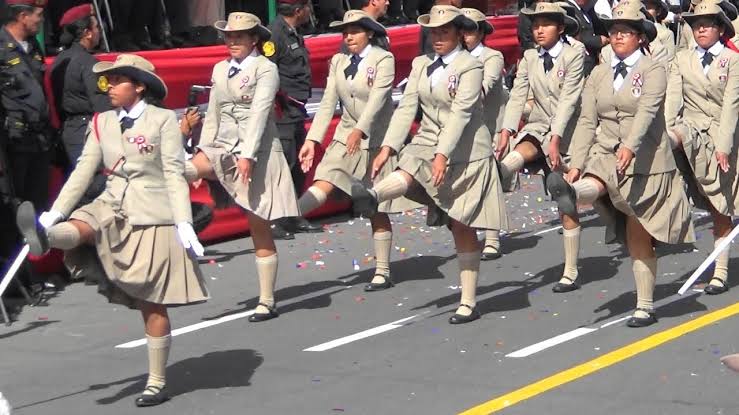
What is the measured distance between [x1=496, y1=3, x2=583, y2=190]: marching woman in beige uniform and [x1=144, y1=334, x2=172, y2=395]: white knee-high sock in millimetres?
3581

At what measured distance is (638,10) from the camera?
9.85m

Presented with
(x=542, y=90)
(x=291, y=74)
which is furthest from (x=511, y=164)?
(x=291, y=74)

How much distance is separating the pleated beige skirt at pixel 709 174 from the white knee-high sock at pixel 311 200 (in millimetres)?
2468

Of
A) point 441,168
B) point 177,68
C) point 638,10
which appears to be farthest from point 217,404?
point 177,68

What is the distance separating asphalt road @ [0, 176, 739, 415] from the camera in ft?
27.5

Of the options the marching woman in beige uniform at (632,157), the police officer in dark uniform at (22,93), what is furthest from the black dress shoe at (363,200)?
the police officer in dark uniform at (22,93)

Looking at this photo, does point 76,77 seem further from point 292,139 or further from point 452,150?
point 452,150

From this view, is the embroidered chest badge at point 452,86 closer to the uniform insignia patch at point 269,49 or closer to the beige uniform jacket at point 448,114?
the beige uniform jacket at point 448,114

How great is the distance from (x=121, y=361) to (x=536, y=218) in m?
5.92

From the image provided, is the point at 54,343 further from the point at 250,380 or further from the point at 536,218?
the point at 536,218

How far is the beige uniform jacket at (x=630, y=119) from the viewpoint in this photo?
9.74 m

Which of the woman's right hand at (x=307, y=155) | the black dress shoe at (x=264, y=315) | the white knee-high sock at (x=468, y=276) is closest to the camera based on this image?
the white knee-high sock at (x=468, y=276)

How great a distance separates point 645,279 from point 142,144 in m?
3.44

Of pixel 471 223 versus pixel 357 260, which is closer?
pixel 471 223
